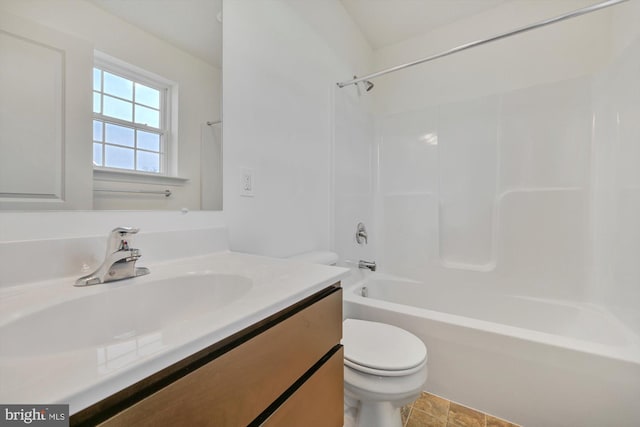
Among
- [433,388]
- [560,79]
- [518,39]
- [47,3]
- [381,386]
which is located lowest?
[433,388]

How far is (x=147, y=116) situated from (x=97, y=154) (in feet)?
0.64

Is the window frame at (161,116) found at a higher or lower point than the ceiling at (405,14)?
lower

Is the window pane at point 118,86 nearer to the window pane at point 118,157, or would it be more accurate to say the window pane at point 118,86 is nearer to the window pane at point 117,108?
the window pane at point 117,108

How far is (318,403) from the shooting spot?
0.55 m

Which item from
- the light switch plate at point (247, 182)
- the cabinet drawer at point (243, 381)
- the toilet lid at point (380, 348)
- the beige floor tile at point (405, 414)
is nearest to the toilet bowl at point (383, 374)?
the toilet lid at point (380, 348)

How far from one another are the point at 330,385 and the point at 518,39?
95.7 inches

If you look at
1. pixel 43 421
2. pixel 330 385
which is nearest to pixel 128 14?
pixel 43 421

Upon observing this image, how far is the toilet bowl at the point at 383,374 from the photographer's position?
0.90 meters

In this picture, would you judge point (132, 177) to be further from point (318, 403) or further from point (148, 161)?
point (318, 403)

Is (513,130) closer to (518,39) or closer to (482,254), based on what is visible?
(518,39)

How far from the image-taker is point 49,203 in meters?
0.60

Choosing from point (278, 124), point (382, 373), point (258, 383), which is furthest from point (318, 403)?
point (278, 124)

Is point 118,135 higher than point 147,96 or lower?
lower

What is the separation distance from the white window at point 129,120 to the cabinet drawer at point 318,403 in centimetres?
73
